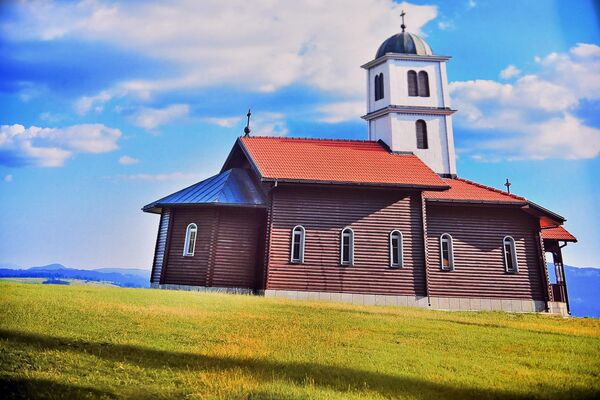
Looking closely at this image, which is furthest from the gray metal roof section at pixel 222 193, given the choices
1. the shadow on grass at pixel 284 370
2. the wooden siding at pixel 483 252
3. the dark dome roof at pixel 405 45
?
the dark dome roof at pixel 405 45

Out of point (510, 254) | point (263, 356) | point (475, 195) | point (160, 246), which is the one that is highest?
point (475, 195)

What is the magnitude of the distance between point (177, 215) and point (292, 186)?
613 centimetres

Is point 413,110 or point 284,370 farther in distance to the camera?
point 413,110

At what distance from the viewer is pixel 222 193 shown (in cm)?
1906

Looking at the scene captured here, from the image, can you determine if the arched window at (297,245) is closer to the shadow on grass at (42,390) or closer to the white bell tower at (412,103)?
the white bell tower at (412,103)

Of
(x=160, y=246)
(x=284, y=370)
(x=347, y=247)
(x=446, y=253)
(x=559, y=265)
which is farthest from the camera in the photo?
(x=559, y=265)

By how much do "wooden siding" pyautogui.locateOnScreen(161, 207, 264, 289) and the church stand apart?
48 millimetres

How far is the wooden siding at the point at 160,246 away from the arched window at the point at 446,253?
13906mm

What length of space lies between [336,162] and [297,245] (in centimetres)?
496

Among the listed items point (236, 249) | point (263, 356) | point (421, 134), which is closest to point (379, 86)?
point (421, 134)

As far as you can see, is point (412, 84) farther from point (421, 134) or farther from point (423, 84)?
point (421, 134)

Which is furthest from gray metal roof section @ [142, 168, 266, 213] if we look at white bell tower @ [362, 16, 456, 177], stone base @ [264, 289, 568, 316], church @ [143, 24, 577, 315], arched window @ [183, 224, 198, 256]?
white bell tower @ [362, 16, 456, 177]

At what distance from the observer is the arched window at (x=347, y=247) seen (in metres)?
18.2

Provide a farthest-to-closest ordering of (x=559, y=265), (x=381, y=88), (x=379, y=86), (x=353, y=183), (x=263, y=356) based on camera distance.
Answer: (x=379, y=86), (x=381, y=88), (x=559, y=265), (x=353, y=183), (x=263, y=356)
